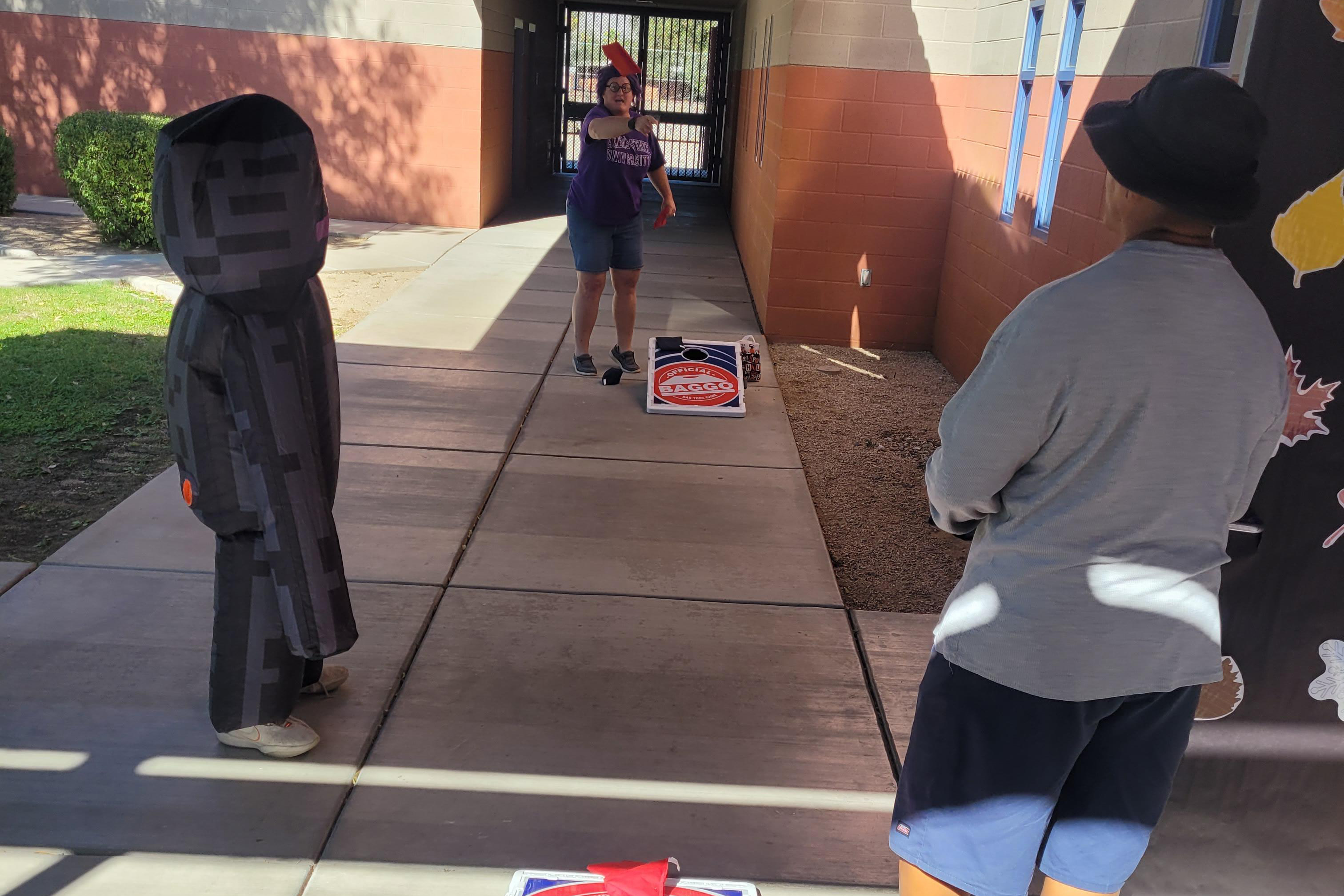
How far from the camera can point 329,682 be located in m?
3.21

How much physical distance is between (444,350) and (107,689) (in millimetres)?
4363

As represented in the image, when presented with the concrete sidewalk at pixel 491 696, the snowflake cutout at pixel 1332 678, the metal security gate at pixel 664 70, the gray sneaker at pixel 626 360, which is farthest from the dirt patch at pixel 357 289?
the metal security gate at pixel 664 70

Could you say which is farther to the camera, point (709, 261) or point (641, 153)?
point (709, 261)

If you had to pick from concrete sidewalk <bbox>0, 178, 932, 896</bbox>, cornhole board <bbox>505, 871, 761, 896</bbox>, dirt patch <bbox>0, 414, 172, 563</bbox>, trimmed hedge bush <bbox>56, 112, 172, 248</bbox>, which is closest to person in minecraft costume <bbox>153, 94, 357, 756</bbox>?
concrete sidewalk <bbox>0, 178, 932, 896</bbox>

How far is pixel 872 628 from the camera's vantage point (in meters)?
3.86

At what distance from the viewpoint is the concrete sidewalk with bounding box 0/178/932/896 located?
8.58 ft

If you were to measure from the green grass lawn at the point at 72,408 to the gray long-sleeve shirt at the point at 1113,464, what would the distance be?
385cm

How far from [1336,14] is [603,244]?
15.5 ft

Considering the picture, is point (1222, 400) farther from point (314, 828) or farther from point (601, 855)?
point (314, 828)

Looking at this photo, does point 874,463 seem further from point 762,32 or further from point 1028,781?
point 762,32

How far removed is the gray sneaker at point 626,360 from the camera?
6992 mm

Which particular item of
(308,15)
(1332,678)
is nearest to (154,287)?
(308,15)

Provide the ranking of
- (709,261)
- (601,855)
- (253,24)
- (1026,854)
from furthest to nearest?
(253,24)
(709,261)
(601,855)
(1026,854)

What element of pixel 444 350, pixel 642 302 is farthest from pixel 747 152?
pixel 444 350
